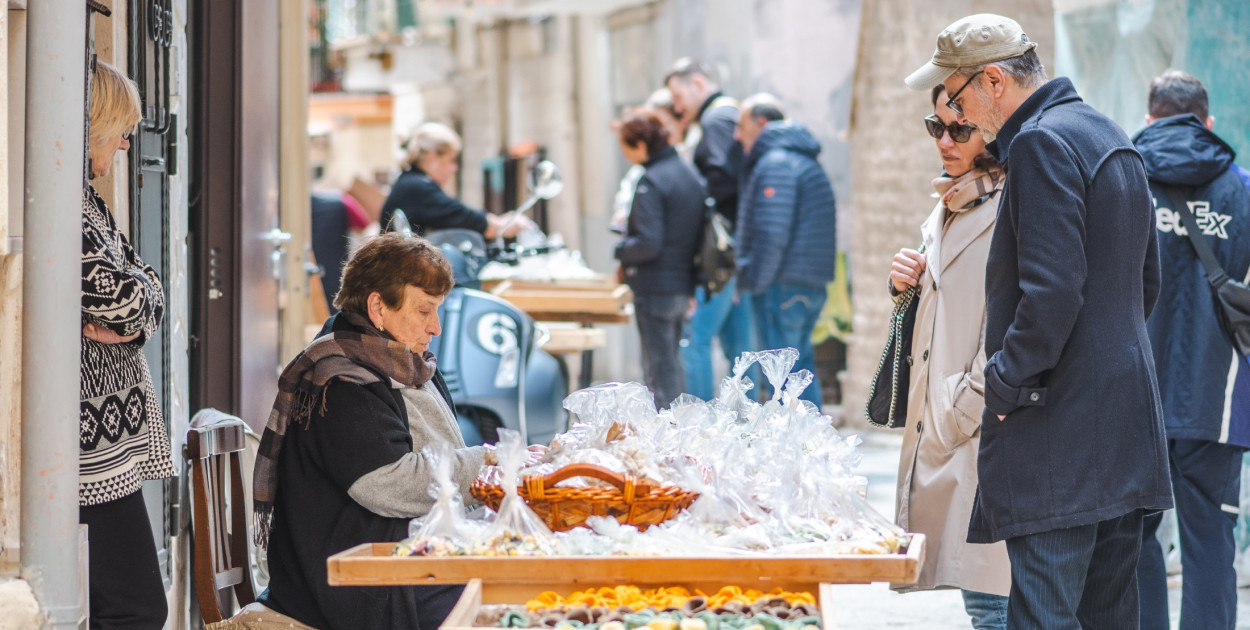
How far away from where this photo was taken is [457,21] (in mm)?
17344

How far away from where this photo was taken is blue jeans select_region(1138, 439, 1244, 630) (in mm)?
4473

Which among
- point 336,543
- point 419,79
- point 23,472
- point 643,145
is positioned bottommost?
point 336,543

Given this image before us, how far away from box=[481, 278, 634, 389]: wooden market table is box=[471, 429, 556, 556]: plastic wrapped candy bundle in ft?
15.3

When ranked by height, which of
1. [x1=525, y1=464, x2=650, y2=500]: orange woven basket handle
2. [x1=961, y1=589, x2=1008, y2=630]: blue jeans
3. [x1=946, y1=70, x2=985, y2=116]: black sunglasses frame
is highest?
[x1=946, y1=70, x2=985, y2=116]: black sunglasses frame

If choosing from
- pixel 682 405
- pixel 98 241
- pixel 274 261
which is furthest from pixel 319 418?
pixel 274 261

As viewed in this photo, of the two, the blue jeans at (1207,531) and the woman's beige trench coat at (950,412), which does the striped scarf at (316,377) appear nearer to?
the woman's beige trench coat at (950,412)

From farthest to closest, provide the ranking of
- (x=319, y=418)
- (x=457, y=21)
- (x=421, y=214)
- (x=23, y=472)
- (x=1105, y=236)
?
(x=457, y=21) → (x=421, y=214) → (x=319, y=418) → (x=1105, y=236) → (x=23, y=472)

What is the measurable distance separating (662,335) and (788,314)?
76 cm

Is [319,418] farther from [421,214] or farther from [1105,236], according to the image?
[421,214]

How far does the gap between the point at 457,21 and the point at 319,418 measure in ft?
48.5

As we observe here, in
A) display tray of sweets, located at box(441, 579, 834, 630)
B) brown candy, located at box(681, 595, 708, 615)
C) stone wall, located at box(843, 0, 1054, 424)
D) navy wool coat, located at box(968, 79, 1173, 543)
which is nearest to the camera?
display tray of sweets, located at box(441, 579, 834, 630)

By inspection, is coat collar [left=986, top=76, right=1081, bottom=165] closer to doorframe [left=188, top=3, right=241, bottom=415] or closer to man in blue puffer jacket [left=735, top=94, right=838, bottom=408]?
doorframe [left=188, top=3, right=241, bottom=415]

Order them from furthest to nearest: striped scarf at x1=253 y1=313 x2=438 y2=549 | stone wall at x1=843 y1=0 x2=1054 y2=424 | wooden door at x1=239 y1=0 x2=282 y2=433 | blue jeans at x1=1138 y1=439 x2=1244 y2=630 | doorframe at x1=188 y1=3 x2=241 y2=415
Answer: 1. stone wall at x1=843 y1=0 x2=1054 y2=424
2. wooden door at x1=239 y1=0 x2=282 y2=433
3. doorframe at x1=188 y1=3 x2=241 y2=415
4. blue jeans at x1=1138 y1=439 x2=1244 y2=630
5. striped scarf at x1=253 y1=313 x2=438 y2=549

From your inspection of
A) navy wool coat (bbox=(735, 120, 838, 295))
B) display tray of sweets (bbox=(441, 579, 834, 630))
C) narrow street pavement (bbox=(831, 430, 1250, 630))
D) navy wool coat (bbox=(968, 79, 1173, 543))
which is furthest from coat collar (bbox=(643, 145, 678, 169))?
display tray of sweets (bbox=(441, 579, 834, 630))
